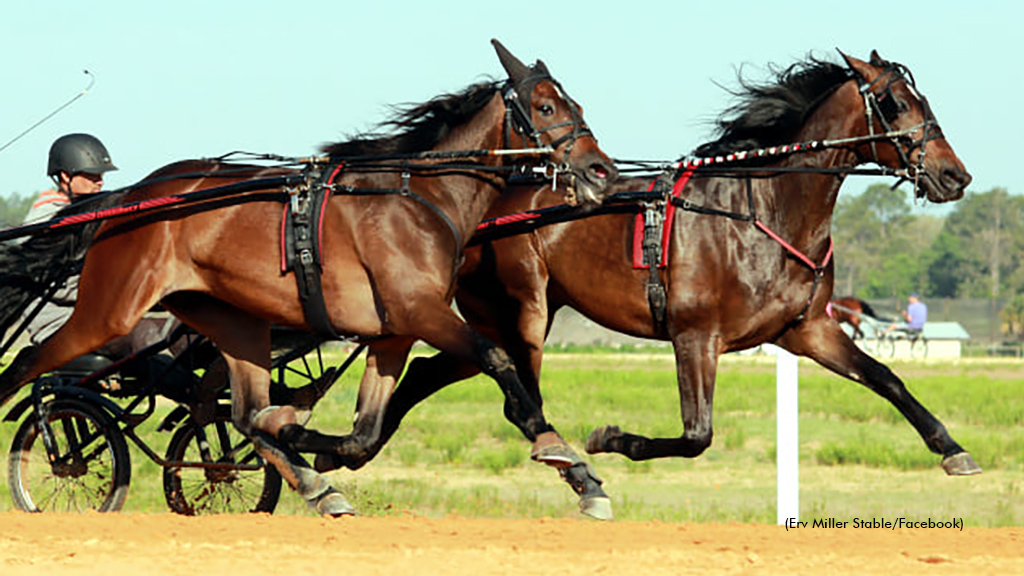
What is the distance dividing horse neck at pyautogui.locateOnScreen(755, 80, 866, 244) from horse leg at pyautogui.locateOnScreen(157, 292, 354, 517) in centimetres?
286

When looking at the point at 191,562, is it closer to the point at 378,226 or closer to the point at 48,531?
the point at 48,531

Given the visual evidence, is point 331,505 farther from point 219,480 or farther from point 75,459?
point 75,459

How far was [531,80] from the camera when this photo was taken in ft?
23.4

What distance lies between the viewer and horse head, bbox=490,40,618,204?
6895mm

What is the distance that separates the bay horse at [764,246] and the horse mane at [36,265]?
207cm

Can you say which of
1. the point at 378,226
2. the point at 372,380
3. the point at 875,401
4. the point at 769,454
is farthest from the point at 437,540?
the point at 875,401

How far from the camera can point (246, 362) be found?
7.88 m

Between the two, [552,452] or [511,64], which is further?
[511,64]

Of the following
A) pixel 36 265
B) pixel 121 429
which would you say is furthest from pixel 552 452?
pixel 36 265

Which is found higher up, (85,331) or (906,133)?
(906,133)

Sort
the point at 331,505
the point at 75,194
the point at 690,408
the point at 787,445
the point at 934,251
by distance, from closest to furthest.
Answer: the point at 331,505, the point at 690,408, the point at 787,445, the point at 75,194, the point at 934,251

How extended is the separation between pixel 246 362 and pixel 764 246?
2.88 meters

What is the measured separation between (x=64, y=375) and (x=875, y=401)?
1413cm

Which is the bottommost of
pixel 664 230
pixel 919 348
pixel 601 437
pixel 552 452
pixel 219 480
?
pixel 919 348
